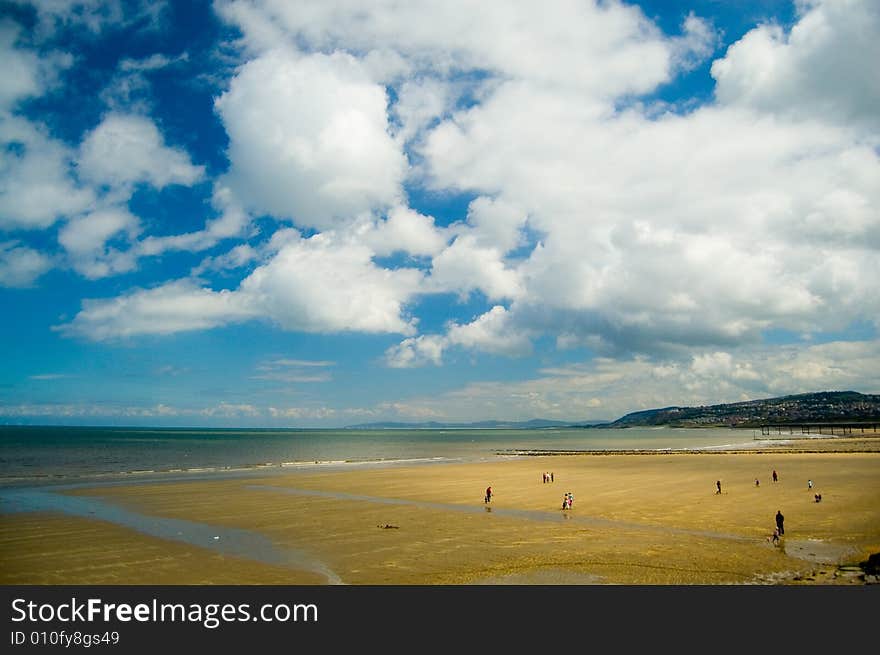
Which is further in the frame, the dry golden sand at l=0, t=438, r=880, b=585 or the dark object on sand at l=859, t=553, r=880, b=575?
the dry golden sand at l=0, t=438, r=880, b=585

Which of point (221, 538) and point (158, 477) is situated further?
point (158, 477)

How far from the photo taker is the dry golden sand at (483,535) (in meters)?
21.2

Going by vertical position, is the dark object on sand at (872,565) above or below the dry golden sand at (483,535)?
above

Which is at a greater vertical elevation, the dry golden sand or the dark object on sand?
the dark object on sand

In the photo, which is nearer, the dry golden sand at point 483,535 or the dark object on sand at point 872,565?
the dark object on sand at point 872,565

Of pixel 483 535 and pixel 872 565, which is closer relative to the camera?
pixel 872 565

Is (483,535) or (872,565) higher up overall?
(872,565)

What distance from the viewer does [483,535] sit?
28719 millimetres

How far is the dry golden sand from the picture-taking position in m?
21.2
